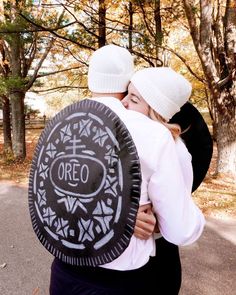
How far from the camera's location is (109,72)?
144 cm

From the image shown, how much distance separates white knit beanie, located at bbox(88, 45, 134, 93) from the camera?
143cm

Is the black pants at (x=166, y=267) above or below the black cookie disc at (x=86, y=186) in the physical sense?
below

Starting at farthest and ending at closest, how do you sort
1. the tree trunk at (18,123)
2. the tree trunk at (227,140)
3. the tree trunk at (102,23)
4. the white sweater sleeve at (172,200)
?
the tree trunk at (18,123), the tree trunk at (102,23), the tree trunk at (227,140), the white sweater sleeve at (172,200)

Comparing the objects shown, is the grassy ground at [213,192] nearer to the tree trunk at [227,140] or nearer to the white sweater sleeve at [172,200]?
the tree trunk at [227,140]

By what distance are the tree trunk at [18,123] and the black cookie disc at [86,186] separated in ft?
30.0

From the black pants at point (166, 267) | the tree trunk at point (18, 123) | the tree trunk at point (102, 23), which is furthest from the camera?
the tree trunk at point (18, 123)

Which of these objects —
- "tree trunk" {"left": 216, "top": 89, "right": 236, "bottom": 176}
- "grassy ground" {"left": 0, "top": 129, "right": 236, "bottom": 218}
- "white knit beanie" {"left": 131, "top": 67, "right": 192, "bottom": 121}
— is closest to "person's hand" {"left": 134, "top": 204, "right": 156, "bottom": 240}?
"white knit beanie" {"left": 131, "top": 67, "right": 192, "bottom": 121}

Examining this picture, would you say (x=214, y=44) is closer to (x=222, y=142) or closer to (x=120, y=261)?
(x=222, y=142)

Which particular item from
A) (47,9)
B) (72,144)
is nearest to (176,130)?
(72,144)

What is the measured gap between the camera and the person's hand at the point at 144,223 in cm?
123

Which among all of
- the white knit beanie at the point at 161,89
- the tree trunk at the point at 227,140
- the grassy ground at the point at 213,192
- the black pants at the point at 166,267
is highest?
the white knit beanie at the point at 161,89

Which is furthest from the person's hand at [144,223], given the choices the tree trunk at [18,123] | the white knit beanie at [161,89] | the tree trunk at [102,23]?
the tree trunk at [18,123]

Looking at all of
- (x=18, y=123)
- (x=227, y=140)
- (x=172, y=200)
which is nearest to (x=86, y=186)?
(x=172, y=200)

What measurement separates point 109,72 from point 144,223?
0.66 metres
